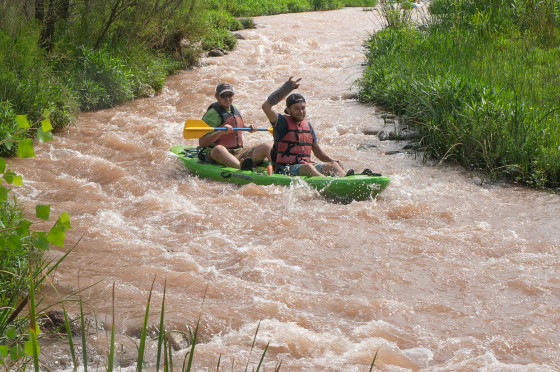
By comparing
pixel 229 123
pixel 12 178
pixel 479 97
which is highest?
pixel 12 178

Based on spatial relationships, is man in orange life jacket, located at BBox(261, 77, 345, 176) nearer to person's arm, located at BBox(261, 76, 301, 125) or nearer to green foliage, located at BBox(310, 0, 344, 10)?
person's arm, located at BBox(261, 76, 301, 125)

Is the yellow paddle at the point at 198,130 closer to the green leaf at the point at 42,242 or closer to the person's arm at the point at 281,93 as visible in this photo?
the person's arm at the point at 281,93

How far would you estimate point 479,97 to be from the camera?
23.7 ft

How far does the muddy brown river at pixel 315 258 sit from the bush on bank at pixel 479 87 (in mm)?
313

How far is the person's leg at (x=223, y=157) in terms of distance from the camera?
671 cm

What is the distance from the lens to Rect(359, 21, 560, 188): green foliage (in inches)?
252

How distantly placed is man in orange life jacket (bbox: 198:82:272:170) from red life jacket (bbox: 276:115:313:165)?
292 mm

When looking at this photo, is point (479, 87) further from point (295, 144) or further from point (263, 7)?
point (263, 7)

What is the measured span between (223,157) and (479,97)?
291 centimetres

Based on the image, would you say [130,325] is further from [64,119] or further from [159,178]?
[64,119]

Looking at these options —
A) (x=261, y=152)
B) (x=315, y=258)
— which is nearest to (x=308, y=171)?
(x=261, y=152)

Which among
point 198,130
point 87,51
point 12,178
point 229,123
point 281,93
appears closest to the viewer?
point 12,178

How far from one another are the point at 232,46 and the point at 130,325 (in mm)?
10900

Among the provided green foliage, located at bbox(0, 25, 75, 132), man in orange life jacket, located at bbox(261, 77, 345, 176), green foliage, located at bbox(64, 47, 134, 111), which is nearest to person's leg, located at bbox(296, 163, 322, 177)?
man in orange life jacket, located at bbox(261, 77, 345, 176)
